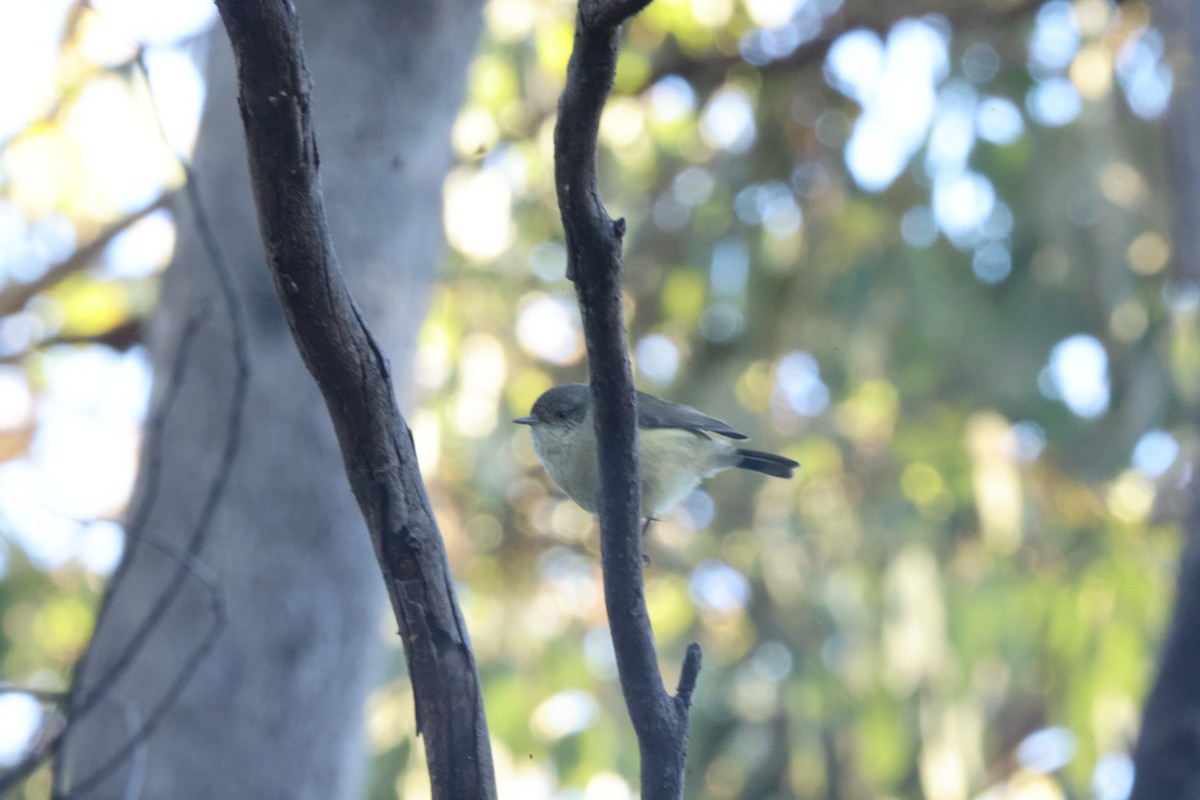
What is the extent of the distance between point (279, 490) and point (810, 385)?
4449 millimetres

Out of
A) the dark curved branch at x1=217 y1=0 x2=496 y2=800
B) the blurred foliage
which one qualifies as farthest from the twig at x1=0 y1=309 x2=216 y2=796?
the blurred foliage

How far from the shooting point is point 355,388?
5.60 ft

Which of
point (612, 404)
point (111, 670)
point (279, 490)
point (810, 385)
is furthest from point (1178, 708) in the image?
point (810, 385)

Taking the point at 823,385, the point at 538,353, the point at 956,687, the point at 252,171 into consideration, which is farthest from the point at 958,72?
the point at 252,171

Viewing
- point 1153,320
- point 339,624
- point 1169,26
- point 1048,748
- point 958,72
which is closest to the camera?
point 339,624

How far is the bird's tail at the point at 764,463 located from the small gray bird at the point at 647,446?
0.43ft

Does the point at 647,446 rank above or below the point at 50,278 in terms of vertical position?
below

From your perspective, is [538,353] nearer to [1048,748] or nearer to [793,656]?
[793,656]

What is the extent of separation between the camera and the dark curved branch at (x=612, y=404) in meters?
1.65

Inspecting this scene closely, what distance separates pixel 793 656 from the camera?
7277 mm

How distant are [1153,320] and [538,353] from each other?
3564 millimetres

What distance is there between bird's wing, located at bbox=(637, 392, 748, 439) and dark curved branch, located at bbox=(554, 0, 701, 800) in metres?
1.59

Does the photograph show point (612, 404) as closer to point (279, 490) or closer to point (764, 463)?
point (279, 490)

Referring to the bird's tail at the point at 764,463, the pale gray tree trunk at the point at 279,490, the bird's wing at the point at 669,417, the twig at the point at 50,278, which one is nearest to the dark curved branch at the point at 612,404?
the bird's wing at the point at 669,417
